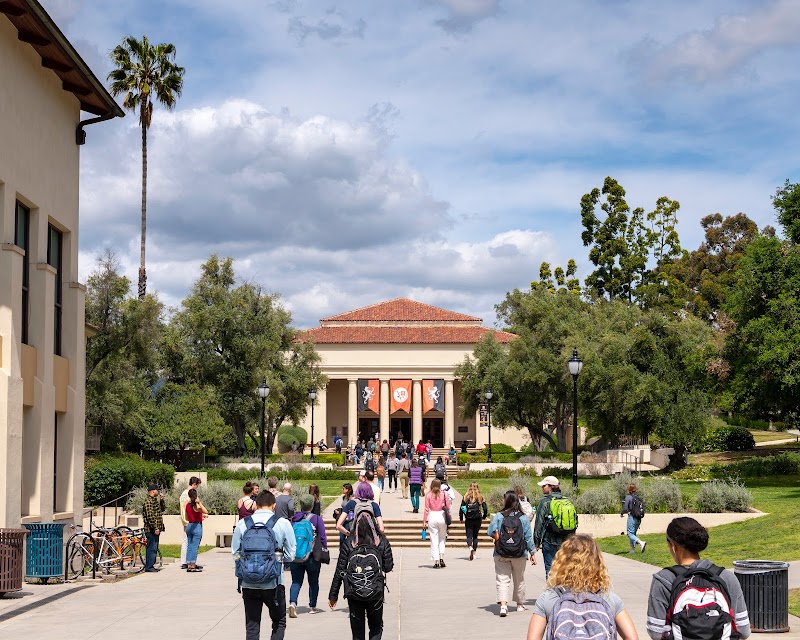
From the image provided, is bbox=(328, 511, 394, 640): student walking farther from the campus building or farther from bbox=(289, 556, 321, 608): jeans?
the campus building

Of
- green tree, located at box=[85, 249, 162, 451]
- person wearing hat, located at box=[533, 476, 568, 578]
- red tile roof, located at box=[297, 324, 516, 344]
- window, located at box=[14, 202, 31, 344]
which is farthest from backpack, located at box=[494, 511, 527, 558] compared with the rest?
red tile roof, located at box=[297, 324, 516, 344]

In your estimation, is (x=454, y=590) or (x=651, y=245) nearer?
(x=454, y=590)

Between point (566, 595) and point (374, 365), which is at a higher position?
point (374, 365)

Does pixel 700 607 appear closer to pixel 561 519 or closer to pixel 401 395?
pixel 561 519

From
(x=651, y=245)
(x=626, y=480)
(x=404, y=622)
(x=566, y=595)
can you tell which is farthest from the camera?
(x=651, y=245)

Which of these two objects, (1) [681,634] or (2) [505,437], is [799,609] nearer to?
(1) [681,634]

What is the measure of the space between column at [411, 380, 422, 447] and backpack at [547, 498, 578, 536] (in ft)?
210

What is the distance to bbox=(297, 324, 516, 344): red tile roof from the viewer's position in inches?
3201

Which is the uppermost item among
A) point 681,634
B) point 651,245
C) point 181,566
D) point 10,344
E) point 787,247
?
point 651,245

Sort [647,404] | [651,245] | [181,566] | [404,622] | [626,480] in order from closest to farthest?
[404,622] → [181,566] → [626,480] → [647,404] → [651,245]

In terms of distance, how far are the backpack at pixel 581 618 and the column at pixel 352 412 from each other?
240 ft

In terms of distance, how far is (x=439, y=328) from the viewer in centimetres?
8388

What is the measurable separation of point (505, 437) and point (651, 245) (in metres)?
18.5

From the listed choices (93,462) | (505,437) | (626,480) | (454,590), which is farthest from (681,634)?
(505,437)
